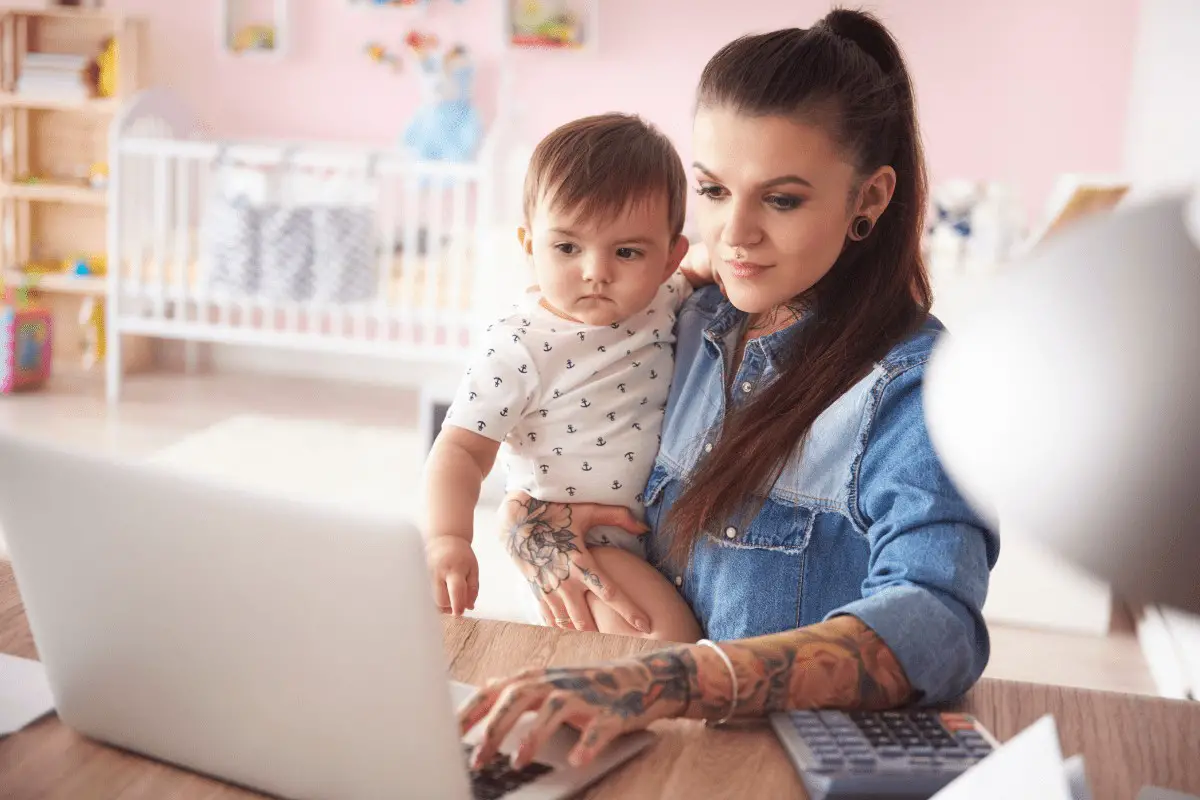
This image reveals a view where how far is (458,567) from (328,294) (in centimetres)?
341

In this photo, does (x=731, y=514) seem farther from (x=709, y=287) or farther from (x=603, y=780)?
(x=603, y=780)

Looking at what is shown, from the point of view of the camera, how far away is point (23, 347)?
182 inches

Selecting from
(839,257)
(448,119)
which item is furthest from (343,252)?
(839,257)

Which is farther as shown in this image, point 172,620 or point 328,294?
point 328,294

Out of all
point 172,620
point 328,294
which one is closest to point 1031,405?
point 172,620

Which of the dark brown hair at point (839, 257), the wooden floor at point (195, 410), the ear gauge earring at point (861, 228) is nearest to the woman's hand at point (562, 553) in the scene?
the dark brown hair at point (839, 257)

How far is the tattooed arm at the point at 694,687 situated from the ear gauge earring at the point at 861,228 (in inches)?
16.1

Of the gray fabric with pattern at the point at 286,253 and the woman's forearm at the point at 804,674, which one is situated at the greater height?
the woman's forearm at the point at 804,674

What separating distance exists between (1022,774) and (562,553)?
72 cm

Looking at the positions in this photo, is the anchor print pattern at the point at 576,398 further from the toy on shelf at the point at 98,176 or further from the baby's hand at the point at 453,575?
the toy on shelf at the point at 98,176

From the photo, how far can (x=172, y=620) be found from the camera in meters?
0.73

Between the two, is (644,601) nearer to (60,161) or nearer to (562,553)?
(562,553)

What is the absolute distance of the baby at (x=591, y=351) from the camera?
4.34 feet

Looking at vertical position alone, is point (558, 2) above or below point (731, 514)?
above
